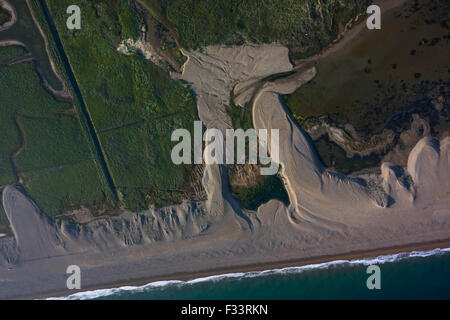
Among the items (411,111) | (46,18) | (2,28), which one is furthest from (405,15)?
(2,28)

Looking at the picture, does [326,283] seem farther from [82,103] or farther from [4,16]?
[4,16]

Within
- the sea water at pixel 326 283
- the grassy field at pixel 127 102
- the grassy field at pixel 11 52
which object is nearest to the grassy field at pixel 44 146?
the grassy field at pixel 11 52

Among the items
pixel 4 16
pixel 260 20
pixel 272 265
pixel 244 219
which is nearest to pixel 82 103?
pixel 4 16

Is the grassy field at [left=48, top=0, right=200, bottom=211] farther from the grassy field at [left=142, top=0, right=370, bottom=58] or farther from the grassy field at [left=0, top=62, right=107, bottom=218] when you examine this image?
the grassy field at [left=142, top=0, right=370, bottom=58]

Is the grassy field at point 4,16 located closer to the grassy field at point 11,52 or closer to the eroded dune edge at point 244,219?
the grassy field at point 11,52

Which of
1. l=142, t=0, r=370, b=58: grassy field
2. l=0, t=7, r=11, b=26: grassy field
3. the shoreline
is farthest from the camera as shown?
l=0, t=7, r=11, b=26: grassy field

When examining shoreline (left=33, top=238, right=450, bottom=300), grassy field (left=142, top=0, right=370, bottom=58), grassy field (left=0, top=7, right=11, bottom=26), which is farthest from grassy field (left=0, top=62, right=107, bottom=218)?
grassy field (left=142, top=0, right=370, bottom=58)
